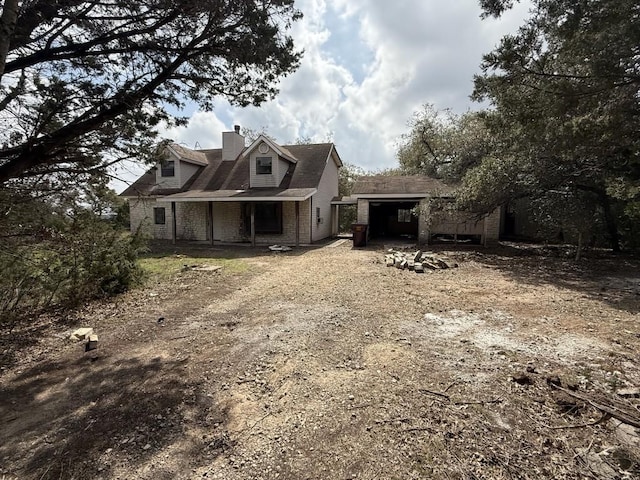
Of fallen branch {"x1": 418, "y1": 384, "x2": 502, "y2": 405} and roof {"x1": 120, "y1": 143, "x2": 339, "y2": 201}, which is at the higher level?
roof {"x1": 120, "y1": 143, "x2": 339, "y2": 201}

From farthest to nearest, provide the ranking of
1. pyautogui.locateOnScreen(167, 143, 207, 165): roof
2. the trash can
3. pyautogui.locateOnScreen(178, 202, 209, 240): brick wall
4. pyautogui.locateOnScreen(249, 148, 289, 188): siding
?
pyautogui.locateOnScreen(178, 202, 209, 240): brick wall < pyautogui.locateOnScreen(167, 143, 207, 165): roof < pyautogui.locateOnScreen(249, 148, 289, 188): siding < the trash can

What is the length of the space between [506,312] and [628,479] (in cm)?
401

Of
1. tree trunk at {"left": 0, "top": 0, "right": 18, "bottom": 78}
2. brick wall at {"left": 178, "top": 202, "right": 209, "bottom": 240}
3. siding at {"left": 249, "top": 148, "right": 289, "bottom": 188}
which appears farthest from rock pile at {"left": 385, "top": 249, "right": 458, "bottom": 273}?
brick wall at {"left": 178, "top": 202, "right": 209, "bottom": 240}

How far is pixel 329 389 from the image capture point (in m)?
3.56

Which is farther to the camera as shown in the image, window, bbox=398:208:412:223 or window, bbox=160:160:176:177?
window, bbox=398:208:412:223

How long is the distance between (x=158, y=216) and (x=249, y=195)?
6799mm

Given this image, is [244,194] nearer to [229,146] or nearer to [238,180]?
[238,180]

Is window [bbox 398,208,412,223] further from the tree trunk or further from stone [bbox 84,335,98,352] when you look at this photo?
the tree trunk

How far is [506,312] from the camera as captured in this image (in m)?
6.08

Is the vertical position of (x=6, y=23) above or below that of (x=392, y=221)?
above

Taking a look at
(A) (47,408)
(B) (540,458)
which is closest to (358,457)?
(B) (540,458)

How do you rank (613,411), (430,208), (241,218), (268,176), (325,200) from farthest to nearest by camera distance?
(325,200) → (241,218) → (268,176) → (430,208) → (613,411)

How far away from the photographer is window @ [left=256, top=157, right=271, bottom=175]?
1661 centimetres

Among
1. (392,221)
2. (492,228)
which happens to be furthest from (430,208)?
(392,221)
